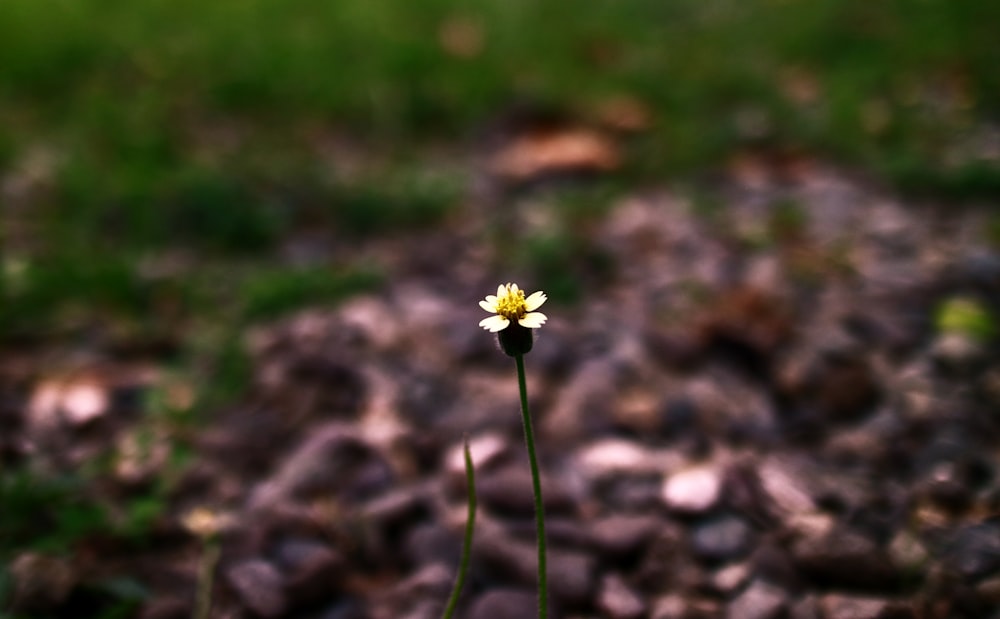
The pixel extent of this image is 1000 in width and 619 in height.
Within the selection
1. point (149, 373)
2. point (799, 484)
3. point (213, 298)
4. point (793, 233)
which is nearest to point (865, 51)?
point (793, 233)

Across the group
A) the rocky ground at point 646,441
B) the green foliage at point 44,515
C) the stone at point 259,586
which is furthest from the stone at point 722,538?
the green foliage at point 44,515

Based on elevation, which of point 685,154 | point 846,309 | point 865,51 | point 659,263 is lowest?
point 846,309

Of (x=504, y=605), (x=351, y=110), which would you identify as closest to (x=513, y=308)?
(x=504, y=605)

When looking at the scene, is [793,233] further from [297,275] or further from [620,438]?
[297,275]

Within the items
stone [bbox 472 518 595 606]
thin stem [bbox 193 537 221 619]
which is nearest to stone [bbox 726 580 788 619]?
stone [bbox 472 518 595 606]

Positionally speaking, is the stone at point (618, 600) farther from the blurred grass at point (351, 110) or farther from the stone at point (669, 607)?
the blurred grass at point (351, 110)

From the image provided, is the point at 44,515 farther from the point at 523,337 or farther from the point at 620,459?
the point at 620,459

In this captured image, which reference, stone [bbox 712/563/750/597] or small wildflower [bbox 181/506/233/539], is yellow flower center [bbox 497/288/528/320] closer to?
stone [bbox 712/563/750/597]
